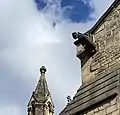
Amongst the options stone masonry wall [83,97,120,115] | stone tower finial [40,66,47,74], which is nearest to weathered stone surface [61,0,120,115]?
stone masonry wall [83,97,120,115]

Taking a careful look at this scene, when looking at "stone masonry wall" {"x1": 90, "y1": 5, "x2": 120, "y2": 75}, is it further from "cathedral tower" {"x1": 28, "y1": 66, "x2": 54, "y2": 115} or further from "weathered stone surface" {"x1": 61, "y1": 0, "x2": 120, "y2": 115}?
"cathedral tower" {"x1": 28, "y1": 66, "x2": 54, "y2": 115}

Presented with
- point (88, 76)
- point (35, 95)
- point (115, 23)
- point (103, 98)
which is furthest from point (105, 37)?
point (35, 95)

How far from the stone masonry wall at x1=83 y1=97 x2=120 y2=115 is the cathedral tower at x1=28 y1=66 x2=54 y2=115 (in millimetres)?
5117

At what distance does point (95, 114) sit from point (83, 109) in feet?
0.95

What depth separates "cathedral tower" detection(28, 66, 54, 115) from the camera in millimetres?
11250

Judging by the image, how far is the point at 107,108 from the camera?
597 cm

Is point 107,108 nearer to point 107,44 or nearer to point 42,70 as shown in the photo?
point 107,44

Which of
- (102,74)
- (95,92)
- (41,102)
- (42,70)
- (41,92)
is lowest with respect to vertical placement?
(95,92)

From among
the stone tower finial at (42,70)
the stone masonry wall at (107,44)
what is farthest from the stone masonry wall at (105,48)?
the stone tower finial at (42,70)

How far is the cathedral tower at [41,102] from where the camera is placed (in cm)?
1125

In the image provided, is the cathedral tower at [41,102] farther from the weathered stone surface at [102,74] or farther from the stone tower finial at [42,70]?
the weathered stone surface at [102,74]

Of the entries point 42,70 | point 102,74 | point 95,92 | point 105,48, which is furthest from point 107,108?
point 42,70

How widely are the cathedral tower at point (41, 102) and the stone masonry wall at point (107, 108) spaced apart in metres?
5.12

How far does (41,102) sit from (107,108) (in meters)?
5.61
